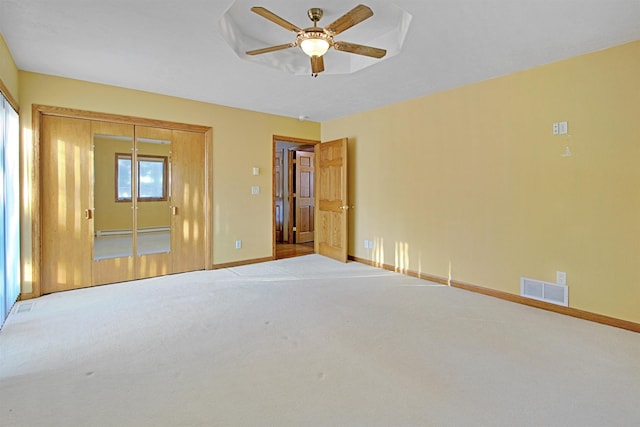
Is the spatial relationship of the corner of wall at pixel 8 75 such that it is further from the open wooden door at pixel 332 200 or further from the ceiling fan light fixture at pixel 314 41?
the open wooden door at pixel 332 200

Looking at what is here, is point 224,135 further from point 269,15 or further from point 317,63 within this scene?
point 269,15

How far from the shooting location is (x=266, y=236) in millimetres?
5441

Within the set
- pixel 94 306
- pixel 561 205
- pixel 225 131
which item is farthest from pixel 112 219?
pixel 561 205

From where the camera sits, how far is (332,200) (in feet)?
18.6

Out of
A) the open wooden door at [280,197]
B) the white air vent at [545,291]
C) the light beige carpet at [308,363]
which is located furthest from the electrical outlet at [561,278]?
the open wooden door at [280,197]

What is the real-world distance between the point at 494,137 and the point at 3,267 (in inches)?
193

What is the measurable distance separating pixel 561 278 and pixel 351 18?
3.05 metres

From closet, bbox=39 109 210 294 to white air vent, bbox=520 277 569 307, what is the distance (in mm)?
4031

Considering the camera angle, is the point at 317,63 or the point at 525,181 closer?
the point at 317,63

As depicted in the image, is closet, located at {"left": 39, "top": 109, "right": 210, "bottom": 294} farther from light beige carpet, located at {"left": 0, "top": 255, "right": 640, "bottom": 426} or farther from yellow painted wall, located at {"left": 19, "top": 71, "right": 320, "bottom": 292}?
light beige carpet, located at {"left": 0, "top": 255, "right": 640, "bottom": 426}

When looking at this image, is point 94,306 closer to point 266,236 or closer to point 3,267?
point 3,267

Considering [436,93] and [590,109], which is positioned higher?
[436,93]

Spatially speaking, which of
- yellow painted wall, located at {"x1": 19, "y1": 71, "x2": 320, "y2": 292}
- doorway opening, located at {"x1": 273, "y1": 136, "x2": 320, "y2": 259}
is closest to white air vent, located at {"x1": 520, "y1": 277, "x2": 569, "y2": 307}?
yellow painted wall, located at {"x1": 19, "y1": 71, "x2": 320, "y2": 292}

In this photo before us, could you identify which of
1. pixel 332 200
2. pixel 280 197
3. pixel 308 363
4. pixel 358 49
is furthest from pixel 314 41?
pixel 280 197
